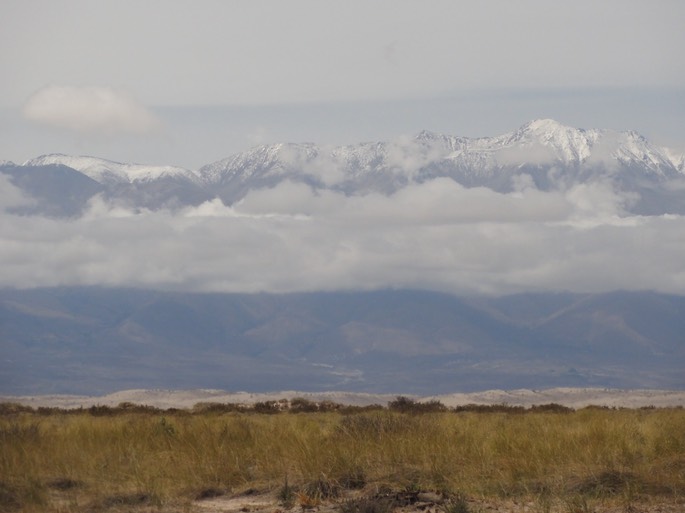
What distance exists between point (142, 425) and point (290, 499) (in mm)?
9461

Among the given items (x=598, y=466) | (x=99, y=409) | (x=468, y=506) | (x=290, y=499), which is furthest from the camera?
(x=99, y=409)

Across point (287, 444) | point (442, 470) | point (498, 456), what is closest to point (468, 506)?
point (442, 470)

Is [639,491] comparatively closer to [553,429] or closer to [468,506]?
[468,506]

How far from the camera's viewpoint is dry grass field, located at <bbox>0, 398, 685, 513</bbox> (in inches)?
555

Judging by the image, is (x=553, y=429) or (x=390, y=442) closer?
(x=390, y=442)

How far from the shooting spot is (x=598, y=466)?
51.0ft

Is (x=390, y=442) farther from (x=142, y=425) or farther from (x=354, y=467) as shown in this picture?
(x=142, y=425)

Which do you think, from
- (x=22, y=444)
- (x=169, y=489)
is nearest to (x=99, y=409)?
(x=22, y=444)

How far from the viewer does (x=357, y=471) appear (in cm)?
1546

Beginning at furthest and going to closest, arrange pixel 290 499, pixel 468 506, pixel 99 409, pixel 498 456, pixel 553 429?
pixel 99 409, pixel 553 429, pixel 498 456, pixel 290 499, pixel 468 506

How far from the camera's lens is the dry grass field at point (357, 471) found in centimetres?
1410

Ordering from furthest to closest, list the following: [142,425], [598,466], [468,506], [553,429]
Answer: [142,425] < [553,429] < [598,466] < [468,506]

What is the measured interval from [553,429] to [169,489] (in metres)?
8.57

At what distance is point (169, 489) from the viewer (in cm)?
1544
